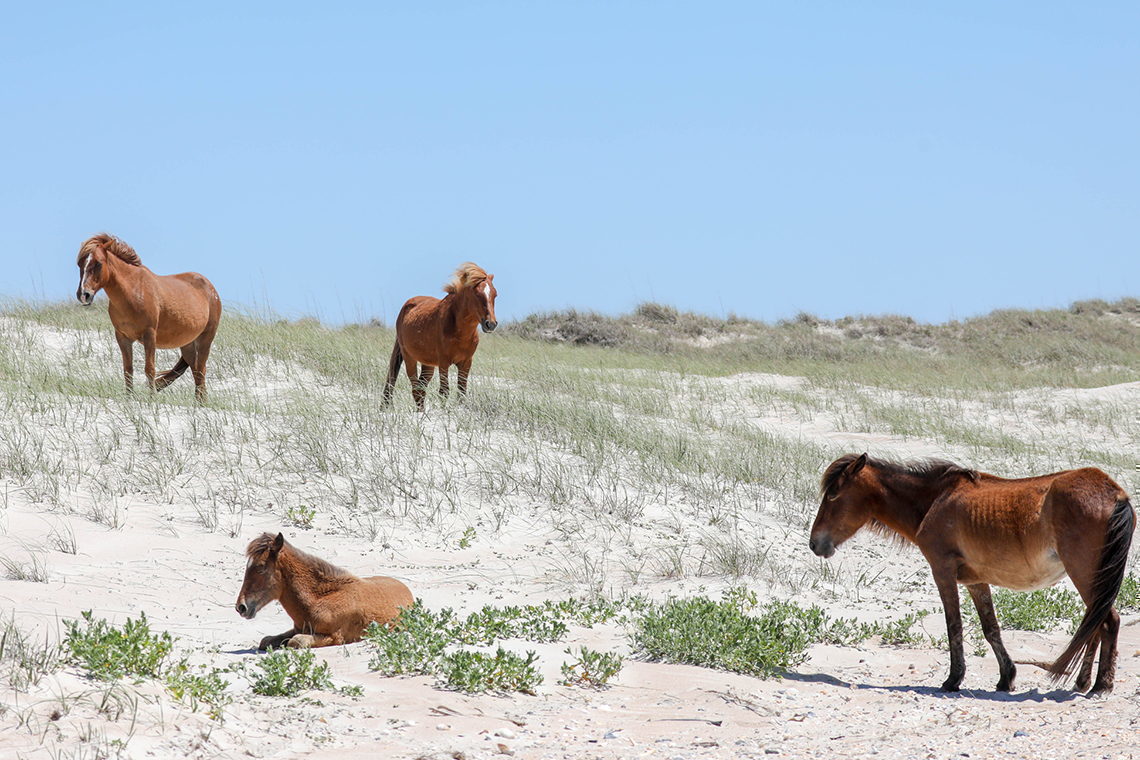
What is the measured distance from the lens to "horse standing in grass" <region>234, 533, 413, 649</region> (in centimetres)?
687

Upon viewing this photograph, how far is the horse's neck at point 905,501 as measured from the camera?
7.06 meters

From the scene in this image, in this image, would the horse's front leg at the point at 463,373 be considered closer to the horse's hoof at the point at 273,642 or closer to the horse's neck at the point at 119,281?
the horse's neck at the point at 119,281

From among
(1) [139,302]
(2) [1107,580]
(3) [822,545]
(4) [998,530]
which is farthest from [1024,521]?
(1) [139,302]

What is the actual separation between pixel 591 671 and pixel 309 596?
75.0 inches

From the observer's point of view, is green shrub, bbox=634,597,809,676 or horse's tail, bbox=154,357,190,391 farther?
horse's tail, bbox=154,357,190,391

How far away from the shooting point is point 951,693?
6418mm

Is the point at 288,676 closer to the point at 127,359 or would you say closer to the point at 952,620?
the point at 952,620

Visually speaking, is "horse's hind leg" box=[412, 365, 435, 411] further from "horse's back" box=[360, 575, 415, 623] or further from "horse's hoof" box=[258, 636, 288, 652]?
"horse's hoof" box=[258, 636, 288, 652]

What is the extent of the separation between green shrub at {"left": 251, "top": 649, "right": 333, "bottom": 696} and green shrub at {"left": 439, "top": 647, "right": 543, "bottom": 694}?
0.61m

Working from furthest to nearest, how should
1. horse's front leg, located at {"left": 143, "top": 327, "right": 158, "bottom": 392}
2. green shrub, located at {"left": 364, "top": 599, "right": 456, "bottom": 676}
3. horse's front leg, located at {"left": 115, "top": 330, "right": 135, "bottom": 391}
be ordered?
horse's front leg, located at {"left": 143, "top": 327, "right": 158, "bottom": 392}
horse's front leg, located at {"left": 115, "top": 330, "right": 135, "bottom": 391}
green shrub, located at {"left": 364, "top": 599, "right": 456, "bottom": 676}

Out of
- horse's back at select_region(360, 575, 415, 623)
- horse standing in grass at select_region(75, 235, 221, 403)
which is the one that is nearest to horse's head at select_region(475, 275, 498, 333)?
horse standing in grass at select_region(75, 235, 221, 403)

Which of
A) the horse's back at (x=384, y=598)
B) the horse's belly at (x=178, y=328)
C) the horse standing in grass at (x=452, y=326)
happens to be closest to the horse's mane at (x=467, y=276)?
the horse standing in grass at (x=452, y=326)

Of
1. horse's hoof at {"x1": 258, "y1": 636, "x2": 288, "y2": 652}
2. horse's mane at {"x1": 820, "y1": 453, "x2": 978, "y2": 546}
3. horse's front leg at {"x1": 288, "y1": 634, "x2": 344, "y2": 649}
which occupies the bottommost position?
horse's hoof at {"x1": 258, "y1": 636, "x2": 288, "y2": 652}

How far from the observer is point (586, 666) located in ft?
20.4
